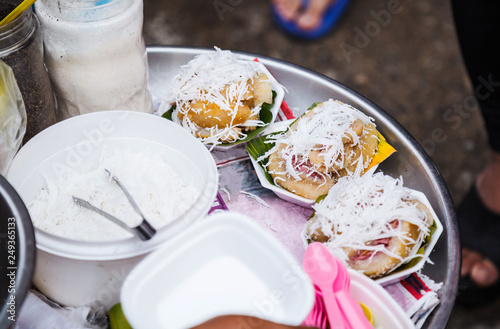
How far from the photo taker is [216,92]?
4.99 ft

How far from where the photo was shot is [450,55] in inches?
141

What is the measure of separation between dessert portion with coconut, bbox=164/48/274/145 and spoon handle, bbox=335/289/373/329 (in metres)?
0.65

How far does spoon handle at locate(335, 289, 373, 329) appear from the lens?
1000mm

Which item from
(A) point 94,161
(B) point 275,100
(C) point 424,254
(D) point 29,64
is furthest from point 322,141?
(D) point 29,64

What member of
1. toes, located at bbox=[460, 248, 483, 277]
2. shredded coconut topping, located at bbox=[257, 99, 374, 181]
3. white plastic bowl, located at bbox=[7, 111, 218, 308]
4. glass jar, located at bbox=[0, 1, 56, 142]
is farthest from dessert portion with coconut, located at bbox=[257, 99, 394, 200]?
toes, located at bbox=[460, 248, 483, 277]

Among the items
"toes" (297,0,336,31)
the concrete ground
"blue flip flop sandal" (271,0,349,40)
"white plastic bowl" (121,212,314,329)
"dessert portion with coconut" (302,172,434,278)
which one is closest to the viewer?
"white plastic bowl" (121,212,314,329)

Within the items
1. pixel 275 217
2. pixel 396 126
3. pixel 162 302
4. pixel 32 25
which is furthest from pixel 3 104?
pixel 396 126

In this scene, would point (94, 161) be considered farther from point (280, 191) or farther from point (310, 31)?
point (310, 31)

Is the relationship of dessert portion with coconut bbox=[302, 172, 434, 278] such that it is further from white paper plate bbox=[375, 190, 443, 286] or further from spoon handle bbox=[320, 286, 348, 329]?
spoon handle bbox=[320, 286, 348, 329]

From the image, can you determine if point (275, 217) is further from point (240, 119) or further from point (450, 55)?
point (450, 55)

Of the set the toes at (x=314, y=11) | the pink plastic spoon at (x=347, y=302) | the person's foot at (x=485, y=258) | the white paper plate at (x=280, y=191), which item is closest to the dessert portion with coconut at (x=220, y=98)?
the white paper plate at (x=280, y=191)

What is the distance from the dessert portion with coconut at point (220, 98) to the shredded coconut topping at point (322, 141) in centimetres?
14

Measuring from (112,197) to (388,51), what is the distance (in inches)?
115

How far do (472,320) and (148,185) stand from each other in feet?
6.63
